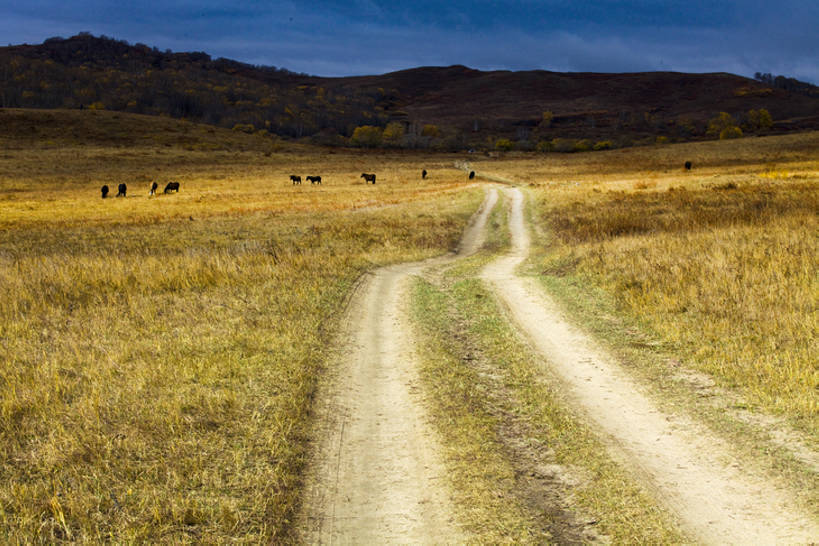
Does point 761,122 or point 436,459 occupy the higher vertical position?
point 761,122

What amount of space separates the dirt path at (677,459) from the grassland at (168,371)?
331 cm

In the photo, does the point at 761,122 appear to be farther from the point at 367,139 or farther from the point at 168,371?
the point at 168,371

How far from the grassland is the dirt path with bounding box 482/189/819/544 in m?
3.31

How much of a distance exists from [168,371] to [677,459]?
621cm

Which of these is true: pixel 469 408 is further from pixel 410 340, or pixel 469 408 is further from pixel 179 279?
pixel 179 279

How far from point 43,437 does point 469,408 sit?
15.1 ft

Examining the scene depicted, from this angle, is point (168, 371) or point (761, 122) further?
point (761, 122)

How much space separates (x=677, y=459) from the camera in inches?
215

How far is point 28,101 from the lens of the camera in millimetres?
163625

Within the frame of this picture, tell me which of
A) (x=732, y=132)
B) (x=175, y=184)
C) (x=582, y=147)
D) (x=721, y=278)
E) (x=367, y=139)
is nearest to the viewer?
(x=721, y=278)

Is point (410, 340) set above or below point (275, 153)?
below

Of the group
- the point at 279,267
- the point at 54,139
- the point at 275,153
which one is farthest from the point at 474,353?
the point at 54,139

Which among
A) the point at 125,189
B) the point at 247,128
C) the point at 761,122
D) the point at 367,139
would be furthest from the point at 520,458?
the point at 761,122

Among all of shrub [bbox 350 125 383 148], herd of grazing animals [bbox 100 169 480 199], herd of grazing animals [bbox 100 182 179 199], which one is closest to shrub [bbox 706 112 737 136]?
shrub [bbox 350 125 383 148]
